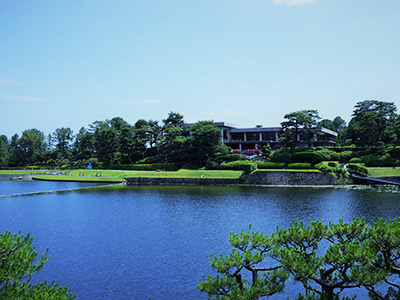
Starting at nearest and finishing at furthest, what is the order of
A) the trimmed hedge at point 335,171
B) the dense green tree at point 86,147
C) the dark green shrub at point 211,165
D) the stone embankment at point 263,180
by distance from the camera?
the trimmed hedge at point 335,171
the stone embankment at point 263,180
the dark green shrub at point 211,165
the dense green tree at point 86,147

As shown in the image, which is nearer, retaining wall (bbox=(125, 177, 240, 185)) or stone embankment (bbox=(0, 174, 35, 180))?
retaining wall (bbox=(125, 177, 240, 185))

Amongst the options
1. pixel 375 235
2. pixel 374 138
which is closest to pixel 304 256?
pixel 375 235

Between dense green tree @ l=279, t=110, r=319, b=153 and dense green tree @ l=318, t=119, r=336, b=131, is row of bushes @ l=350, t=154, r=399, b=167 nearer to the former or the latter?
dense green tree @ l=279, t=110, r=319, b=153

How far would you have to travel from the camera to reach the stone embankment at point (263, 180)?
147ft

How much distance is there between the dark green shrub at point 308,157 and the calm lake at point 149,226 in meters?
11.5

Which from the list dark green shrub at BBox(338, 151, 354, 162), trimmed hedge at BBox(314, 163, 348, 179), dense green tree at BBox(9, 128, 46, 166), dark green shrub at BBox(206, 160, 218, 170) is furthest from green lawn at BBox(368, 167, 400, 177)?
dense green tree at BBox(9, 128, 46, 166)

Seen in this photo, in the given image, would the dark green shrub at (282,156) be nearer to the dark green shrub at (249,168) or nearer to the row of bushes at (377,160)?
the dark green shrub at (249,168)

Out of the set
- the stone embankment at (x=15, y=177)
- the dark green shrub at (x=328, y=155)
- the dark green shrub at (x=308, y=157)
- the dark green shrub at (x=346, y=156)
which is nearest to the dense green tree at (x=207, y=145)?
the dark green shrub at (x=308, y=157)

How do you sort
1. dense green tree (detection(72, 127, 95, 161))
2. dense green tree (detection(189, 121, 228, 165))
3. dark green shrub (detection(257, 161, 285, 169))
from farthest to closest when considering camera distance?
dense green tree (detection(72, 127, 95, 161))
dense green tree (detection(189, 121, 228, 165))
dark green shrub (detection(257, 161, 285, 169))

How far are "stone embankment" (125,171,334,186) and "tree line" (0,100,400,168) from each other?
7.40 meters

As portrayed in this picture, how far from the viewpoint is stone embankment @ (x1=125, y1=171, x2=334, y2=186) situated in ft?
147

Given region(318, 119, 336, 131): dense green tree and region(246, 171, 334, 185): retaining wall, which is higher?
region(318, 119, 336, 131): dense green tree

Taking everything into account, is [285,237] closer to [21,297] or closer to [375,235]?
[375,235]

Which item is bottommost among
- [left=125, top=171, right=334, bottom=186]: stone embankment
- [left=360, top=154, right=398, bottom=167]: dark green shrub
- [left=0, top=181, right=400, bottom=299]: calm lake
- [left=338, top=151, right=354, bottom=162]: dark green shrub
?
[left=0, top=181, right=400, bottom=299]: calm lake
